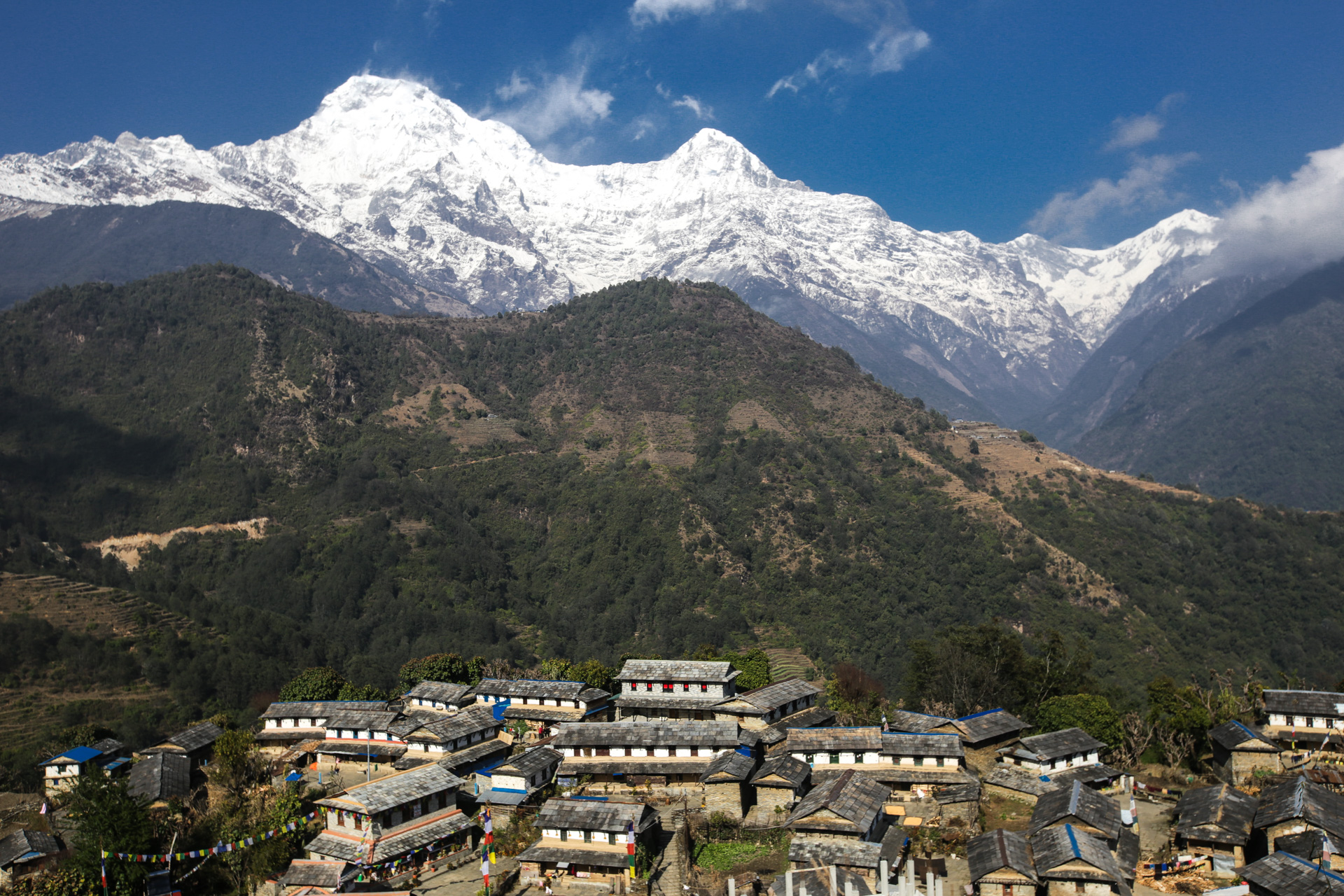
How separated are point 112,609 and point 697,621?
175ft

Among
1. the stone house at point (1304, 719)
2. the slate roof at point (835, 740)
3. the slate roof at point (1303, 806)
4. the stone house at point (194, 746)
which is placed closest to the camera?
the slate roof at point (1303, 806)

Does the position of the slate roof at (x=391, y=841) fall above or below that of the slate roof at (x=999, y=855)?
below

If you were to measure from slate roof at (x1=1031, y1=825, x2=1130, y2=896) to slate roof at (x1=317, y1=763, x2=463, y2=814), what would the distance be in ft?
76.3

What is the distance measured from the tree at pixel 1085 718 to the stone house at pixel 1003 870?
681 inches

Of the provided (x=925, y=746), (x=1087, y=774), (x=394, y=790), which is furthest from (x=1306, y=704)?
(x=394, y=790)

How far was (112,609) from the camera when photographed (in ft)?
265

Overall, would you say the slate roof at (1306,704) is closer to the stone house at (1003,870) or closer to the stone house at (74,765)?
the stone house at (1003,870)

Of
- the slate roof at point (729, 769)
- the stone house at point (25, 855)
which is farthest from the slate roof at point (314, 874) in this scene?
the slate roof at point (729, 769)

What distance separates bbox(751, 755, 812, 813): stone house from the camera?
40.0 metres

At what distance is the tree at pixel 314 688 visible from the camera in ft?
197

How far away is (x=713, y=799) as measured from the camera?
40.4 meters

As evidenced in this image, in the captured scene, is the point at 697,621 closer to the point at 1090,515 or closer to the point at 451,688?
the point at 451,688

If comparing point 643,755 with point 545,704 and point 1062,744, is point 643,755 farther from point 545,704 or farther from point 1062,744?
point 1062,744

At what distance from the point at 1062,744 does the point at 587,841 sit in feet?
78.8
